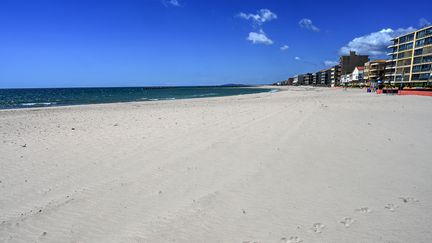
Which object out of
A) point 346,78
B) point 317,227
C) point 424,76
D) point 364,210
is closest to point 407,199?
point 364,210

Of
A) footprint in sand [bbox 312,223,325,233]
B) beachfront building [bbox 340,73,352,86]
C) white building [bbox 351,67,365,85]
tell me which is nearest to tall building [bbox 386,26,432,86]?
white building [bbox 351,67,365,85]

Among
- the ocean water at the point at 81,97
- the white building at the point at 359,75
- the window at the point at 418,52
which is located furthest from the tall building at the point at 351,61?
the ocean water at the point at 81,97

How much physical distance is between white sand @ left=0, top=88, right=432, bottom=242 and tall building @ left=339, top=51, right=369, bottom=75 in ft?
475

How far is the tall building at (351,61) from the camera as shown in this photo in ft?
432

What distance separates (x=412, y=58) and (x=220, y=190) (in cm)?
8799

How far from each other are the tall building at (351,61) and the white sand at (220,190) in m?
145

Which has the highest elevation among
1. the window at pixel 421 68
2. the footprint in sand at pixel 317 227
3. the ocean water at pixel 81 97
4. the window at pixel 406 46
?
the window at pixel 406 46

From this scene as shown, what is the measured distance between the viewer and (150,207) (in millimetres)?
3537

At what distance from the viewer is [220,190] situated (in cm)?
404

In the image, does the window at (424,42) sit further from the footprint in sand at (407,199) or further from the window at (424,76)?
the footprint in sand at (407,199)

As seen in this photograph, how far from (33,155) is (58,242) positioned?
448cm

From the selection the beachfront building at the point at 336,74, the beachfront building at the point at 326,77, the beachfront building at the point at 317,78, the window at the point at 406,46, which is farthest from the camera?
the beachfront building at the point at 317,78

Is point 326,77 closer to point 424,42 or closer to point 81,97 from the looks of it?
point 424,42

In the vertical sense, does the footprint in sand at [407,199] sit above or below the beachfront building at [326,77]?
below
